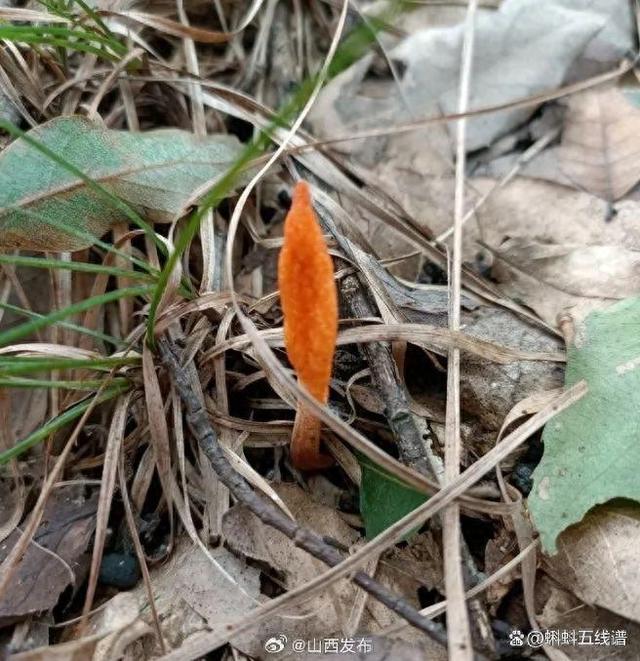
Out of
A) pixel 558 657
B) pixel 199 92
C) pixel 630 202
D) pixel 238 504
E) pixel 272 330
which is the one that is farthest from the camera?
pixel 199 92

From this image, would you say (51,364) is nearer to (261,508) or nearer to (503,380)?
(261,508)

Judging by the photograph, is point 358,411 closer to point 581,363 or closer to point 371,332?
point 371,332

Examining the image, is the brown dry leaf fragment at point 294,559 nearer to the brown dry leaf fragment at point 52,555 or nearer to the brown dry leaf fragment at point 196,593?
the brown dry leaf fragment at point 196,593

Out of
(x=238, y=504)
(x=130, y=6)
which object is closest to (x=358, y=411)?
(x=238, y=504)

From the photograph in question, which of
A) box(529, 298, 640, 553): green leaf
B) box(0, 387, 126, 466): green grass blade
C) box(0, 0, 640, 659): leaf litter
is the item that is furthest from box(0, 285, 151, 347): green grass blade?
box(529, 298, 640, 553): green leaf

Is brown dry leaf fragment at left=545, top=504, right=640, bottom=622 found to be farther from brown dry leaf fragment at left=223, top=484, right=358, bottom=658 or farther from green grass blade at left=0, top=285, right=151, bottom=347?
green grass blade at left=0, top=285, right=151, bottom=347

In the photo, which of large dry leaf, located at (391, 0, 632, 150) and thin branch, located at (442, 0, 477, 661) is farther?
large dry leaf, located at (391, 0, 632, 150)
